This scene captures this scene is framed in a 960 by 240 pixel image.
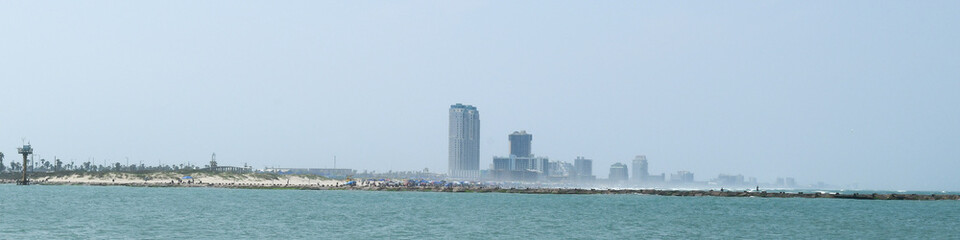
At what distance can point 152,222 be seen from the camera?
70.1 meters

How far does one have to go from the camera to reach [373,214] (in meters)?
86.0

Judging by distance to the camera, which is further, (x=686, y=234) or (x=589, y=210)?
(x=589, y=210)

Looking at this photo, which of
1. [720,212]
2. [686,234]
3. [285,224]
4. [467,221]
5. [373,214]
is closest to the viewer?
[686,234]

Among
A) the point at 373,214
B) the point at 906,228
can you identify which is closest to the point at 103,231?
the point at 373,214

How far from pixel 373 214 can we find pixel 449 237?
85.3 feet

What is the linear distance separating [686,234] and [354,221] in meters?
27.3

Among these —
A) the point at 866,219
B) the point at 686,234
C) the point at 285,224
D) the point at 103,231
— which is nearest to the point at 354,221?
the point at 285,224

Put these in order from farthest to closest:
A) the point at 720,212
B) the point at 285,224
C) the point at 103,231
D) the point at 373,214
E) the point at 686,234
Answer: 1. the point at 720,212
2. the point at 373,214
3. the point at 285,224
4. the point at 686,234
5. the point at 103,231

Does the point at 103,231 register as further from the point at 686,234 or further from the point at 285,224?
the point at 686,234

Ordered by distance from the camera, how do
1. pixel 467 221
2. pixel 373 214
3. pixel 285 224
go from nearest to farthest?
pixel 285 224
pixel 467 221
pixel 373 214

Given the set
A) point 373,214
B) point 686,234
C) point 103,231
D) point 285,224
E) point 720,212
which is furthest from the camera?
point 720,212

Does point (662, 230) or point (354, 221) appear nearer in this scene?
point (662, 230)

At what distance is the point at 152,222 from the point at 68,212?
1781cm

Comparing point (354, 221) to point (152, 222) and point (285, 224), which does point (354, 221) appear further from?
point (152, 222)
